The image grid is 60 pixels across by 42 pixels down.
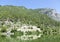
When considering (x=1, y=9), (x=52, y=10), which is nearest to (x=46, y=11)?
(x=52, y=10)

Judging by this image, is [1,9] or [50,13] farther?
[50,13]

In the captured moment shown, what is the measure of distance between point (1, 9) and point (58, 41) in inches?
4486

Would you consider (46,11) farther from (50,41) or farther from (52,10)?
(50,41)

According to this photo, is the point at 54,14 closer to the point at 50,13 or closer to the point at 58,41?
the point at 50,13

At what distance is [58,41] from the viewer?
2477 centimetres

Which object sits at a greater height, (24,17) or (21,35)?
(24,17)

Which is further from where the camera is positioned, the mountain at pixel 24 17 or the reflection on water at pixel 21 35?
the mountain at pixel 24 17

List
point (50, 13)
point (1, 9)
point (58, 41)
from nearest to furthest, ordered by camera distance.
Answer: point (58, 41) → point (1, 9) → point (50, 13)

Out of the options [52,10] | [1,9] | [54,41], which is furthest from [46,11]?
[54,41]

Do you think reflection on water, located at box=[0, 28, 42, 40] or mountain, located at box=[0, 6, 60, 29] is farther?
mountain, located at box=[0, 6, 60, 29]

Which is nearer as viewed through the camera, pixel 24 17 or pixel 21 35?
pixel 21 35

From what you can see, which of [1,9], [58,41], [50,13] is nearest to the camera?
[58,41]

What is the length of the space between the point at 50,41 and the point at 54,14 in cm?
17392

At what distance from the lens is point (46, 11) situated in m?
198
